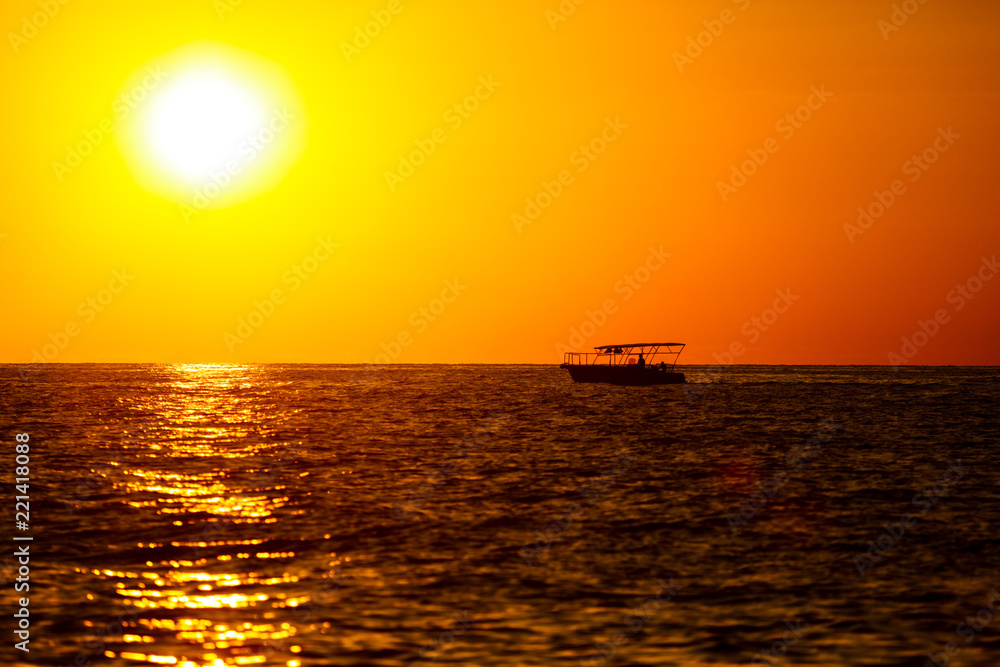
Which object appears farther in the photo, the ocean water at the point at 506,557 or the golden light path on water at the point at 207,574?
the ocean water at the point at 506,557

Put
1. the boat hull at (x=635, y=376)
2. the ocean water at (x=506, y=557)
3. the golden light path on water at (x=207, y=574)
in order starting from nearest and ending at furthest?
the golden light path on water at (x=207, y=574) < the ocean water at (x=506, y=557) < the boat hull at (x=635, y=376)

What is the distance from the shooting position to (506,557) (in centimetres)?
2277

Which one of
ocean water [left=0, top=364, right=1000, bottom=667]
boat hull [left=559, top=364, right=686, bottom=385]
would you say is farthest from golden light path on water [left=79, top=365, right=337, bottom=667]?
boat hull [left=559, top=364, right=686, bottom=385]

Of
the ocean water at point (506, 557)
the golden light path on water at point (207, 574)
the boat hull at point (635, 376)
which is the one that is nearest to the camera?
the golden light path on water at point (207, 574)

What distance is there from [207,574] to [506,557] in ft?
21.6

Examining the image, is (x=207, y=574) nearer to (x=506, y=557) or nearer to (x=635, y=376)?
(x=506, y=557)

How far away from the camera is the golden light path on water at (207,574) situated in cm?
1539

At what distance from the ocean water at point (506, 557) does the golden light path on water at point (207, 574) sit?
0.08 m

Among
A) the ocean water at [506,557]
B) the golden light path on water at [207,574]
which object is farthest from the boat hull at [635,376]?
the golden light path on water at [207,574]

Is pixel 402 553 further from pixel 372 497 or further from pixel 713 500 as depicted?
pixel 713 500

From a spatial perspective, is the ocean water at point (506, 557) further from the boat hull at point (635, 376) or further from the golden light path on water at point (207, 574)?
the boat hull at point (635, 376)

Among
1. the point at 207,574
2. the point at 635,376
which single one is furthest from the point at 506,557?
the point at 635,376

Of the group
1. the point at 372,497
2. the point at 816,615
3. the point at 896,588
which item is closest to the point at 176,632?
the point at 816,615

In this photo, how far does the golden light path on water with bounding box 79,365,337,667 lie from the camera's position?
1539 cm
